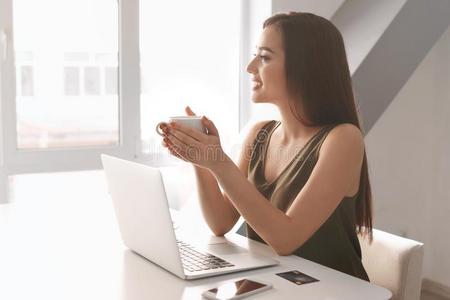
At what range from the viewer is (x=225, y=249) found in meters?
1.48

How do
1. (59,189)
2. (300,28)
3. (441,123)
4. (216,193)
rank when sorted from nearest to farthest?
1. (300,28)
2. (216,193)
3. (59,189)
4. (441,123)

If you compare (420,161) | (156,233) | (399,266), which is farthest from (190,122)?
(420,161)

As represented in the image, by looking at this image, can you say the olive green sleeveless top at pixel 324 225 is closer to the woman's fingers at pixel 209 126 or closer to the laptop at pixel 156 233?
the laptop at pixel 156 233

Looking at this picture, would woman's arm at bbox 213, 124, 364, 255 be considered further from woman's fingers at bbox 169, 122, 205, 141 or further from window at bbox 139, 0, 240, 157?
window at bbox 139, 0, 240, 157

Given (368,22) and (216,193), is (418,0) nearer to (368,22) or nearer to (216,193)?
(368,22)

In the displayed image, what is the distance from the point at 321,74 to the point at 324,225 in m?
0.39

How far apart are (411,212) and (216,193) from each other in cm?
187

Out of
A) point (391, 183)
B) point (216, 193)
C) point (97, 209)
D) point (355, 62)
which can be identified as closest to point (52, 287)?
point (216, 193)

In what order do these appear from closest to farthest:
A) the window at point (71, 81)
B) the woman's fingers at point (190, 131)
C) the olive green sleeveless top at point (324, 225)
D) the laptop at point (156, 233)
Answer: the laptop at point (156, 233), the woman's fingers at point (190, 131), the olive green sleeveless top at point (324, 225), the window at point (71, 81)

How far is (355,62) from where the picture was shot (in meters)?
2.42

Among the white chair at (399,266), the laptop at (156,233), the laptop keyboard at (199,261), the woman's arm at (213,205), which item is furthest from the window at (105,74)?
the white chair at (399,266)

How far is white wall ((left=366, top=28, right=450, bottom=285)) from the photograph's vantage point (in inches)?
122

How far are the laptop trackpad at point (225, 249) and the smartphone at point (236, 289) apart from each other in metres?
0.23

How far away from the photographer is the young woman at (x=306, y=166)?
143 centimetres
